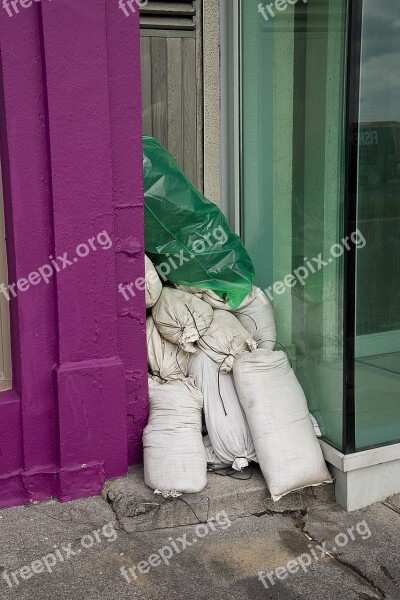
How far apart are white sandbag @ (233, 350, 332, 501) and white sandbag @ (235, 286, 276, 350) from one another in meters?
0.33

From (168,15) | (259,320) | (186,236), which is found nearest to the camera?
(186,236)

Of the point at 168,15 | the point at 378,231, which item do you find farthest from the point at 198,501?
the point at 168,15

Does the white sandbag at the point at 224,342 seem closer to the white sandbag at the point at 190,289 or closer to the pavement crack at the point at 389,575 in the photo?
the white sandbag at the point at 190,289

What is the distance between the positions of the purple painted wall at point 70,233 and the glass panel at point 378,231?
3.87 ft

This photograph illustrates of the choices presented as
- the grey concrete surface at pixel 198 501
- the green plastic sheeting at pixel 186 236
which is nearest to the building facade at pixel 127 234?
the grey concrete surface at pixel 198 501

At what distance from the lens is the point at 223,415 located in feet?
13.4

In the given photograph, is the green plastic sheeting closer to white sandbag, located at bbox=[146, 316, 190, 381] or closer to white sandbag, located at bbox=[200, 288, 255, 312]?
white sandbag, located at bbox=[200, 288, 255, 312]

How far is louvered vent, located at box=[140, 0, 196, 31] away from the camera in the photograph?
15.1ft

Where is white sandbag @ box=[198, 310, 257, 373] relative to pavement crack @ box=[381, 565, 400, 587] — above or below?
above

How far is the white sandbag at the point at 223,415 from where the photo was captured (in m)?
4.03

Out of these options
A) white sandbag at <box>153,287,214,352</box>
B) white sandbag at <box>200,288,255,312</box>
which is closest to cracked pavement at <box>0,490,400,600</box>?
white sandbag at <box>153,287,214,352</box>

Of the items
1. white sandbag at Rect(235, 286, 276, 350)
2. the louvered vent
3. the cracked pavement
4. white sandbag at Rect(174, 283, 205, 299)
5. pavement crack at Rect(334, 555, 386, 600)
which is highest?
the louvered vent

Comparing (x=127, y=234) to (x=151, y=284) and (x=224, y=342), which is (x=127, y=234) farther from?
(x=224, y=342)

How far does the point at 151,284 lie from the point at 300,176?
1055 millimetres
